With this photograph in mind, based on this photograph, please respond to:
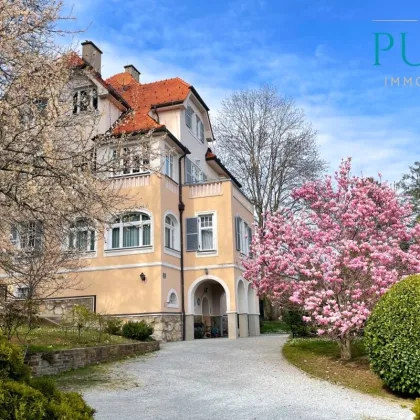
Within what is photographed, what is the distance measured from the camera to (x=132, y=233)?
2017 centimetres

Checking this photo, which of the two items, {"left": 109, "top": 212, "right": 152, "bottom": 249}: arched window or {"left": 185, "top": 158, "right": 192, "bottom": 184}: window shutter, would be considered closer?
{"left": 109, "top": 212, "right": 152, "bottom": 249}: arched window

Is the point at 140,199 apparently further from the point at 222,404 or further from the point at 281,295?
the point at 222,404

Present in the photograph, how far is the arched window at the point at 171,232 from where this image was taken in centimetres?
2080

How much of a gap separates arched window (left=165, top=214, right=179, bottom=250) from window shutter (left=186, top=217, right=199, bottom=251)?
0.57 meters

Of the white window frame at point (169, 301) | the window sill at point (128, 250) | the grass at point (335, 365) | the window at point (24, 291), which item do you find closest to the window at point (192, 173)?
the window sill at point (128, 250)

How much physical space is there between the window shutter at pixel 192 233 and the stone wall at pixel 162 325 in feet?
10.9

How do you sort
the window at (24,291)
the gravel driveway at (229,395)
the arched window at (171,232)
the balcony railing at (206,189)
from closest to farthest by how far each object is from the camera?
the gravel driveway at (229,395) → the window at (24,291) → the arched window at (171,232) → the balcony railing at (206,189)

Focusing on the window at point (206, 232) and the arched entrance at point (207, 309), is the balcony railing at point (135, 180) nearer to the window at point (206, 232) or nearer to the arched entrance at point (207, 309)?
the window at point (206, 232)

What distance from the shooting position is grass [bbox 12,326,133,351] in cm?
1202

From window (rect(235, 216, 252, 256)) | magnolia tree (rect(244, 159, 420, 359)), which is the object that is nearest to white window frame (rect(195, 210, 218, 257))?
window (rect(235, 216, 252, 256))

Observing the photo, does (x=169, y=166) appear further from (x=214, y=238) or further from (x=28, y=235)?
(x=28, y=235)

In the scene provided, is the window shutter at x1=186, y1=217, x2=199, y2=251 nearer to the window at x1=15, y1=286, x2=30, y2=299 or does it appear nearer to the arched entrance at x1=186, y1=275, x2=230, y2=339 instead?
the arched entrance at x1=186, y1=275, x2=230, y2=339

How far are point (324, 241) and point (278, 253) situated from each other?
1.19m

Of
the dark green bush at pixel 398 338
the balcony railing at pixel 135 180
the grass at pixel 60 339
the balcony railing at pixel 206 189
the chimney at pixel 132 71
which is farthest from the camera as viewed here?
the chimney at pixel 132 71
